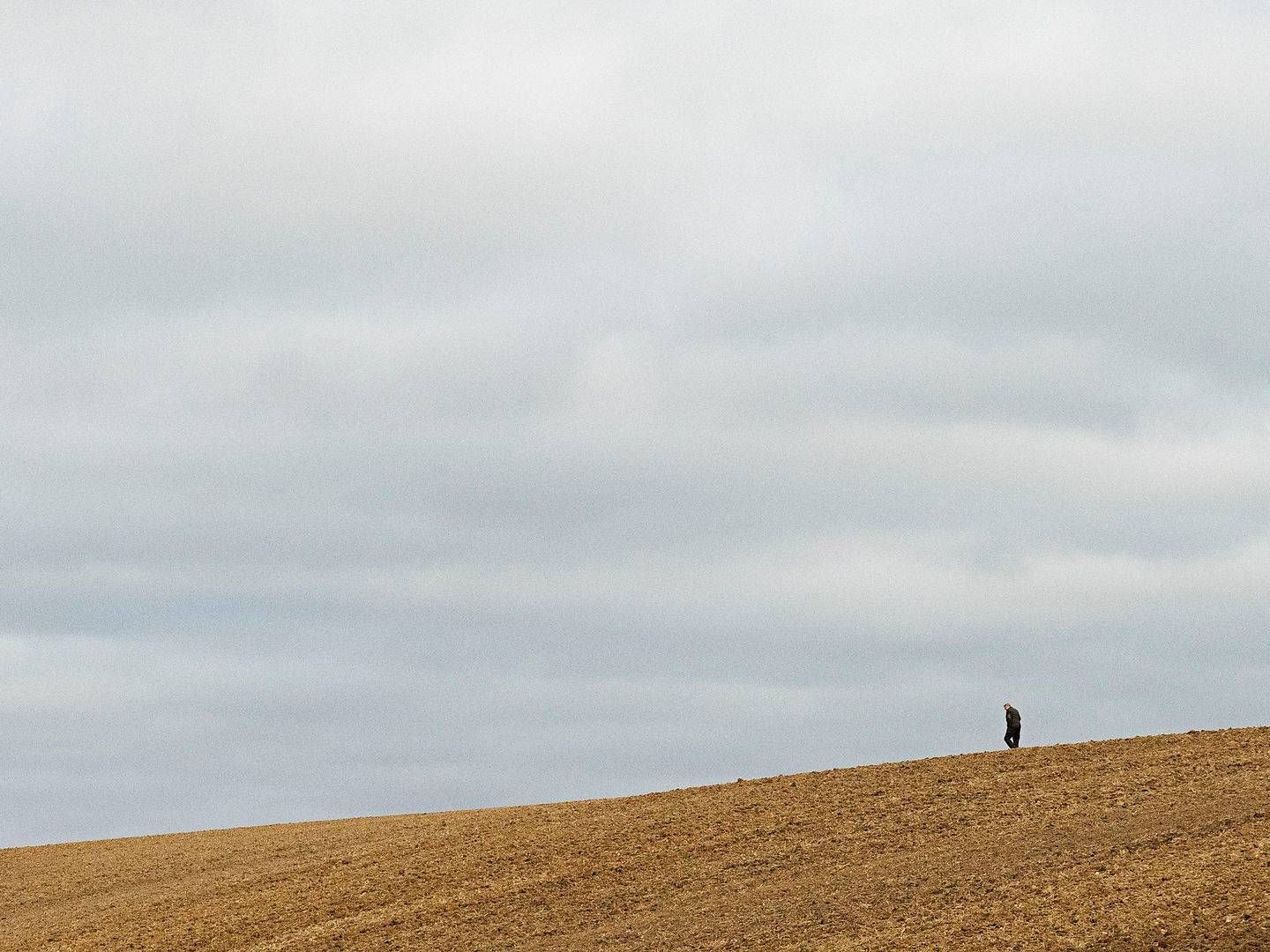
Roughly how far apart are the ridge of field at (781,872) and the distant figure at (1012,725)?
166 centimetres

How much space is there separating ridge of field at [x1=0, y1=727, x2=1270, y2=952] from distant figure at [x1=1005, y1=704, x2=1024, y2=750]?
1657 mm

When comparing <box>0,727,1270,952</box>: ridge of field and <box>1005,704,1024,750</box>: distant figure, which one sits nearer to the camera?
<box>0,727,1270,952</box>: ridge of field

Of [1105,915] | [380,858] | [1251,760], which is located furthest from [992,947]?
[380,858]

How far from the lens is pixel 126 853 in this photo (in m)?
45.4

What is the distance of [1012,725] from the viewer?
1635 inches

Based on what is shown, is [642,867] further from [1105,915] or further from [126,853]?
[126,853]

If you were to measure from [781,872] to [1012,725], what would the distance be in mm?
12588

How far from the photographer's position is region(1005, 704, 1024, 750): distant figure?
1628 inches

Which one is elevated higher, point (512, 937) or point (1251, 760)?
point (1251, 760)

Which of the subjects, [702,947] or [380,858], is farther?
[380,858]

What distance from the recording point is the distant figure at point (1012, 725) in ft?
136

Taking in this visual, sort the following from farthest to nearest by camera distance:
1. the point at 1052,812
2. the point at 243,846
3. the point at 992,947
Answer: the point at 243,846 < the point at 1052,812 < the point at 992,947

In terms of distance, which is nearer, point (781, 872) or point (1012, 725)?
point (781, 872)

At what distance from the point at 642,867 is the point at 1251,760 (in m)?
13.7
